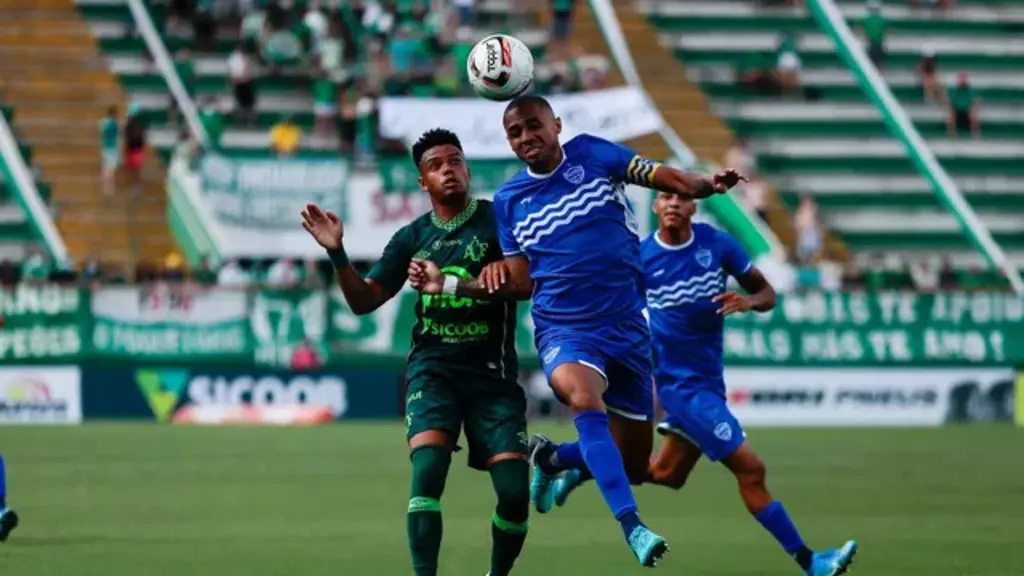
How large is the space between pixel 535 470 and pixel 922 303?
1800 centimetres

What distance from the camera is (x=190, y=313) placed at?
27.7m

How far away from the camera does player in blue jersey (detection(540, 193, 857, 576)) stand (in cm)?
1177

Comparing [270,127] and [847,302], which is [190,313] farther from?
[847,302]

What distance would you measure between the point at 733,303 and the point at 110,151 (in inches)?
889

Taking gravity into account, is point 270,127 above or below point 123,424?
above

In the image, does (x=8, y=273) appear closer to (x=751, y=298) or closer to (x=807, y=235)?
(x=807, y=235)

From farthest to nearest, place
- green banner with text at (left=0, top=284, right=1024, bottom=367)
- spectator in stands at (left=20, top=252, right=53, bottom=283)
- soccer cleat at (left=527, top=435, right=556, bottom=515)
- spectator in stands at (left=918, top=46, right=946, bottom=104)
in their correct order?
spectator in stands at (left=918, top=46, right=946, bottom=104)
spectator in stands at (left=20, top=252, right=53, bottom=283)
green banner with text at (left=0, top=284, right=1024, bottom=367)
soccer cleat at (left=527, top=435, right=556, bottom=515)

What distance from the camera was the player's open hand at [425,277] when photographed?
30.5 ft

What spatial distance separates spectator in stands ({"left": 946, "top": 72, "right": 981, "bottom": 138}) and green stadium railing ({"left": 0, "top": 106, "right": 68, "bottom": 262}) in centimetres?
1688

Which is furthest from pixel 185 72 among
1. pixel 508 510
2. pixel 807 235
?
pixel 508 510

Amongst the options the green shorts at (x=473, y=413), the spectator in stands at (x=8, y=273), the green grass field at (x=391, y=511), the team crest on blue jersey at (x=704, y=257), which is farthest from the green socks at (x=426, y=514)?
the spectator in stands at (x=8, y=273)

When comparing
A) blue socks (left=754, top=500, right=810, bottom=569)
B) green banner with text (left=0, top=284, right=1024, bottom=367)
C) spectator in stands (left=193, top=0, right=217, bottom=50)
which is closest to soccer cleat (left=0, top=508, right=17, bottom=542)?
blue socks (left=754, top=500, right=810, bottom=569)

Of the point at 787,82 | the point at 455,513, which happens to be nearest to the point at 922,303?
the point at 787,82

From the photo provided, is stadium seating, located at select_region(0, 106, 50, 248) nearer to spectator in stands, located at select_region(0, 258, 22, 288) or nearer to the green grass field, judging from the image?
spectator in stands, located at select_region(0, 258, 22, 288)
